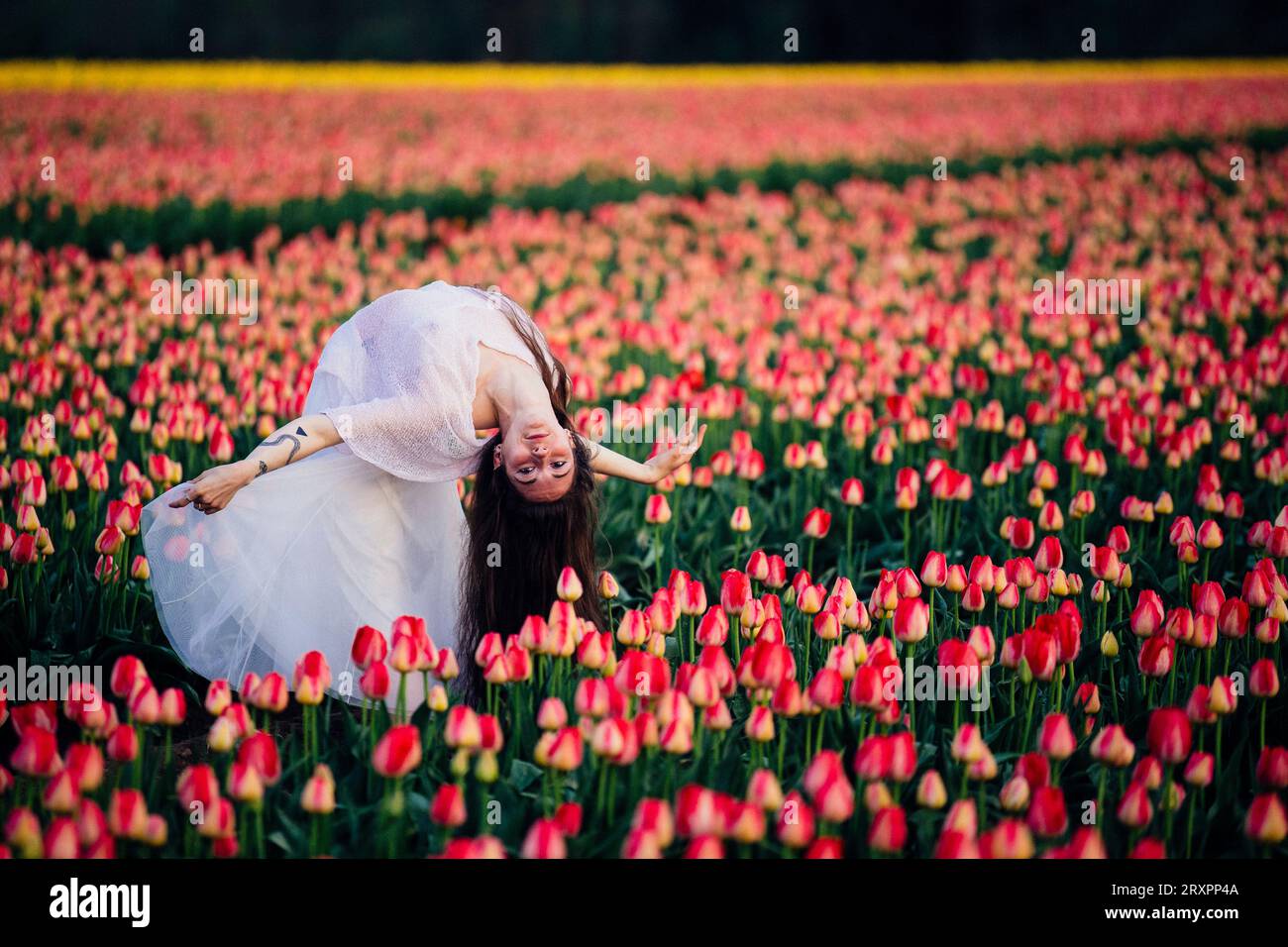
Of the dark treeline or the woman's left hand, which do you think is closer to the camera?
the woman's left hand

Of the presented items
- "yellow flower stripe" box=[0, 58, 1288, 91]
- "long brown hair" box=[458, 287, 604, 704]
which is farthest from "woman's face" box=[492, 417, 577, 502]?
"yellow flower stripe" box=[0, 58, 1288, 91]

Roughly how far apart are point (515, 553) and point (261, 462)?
0.68 m

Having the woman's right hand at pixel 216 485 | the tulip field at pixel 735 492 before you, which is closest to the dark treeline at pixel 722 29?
the tulip field at pixel 735 492

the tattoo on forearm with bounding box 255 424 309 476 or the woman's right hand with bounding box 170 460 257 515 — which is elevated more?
the tattoo on forearm with bounding box 255 424 309 476

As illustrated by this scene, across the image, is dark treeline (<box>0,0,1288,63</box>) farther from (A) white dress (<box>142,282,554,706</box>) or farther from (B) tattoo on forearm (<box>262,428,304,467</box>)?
(B) tattoo on forearm (<box>262,428,304,467</box>)

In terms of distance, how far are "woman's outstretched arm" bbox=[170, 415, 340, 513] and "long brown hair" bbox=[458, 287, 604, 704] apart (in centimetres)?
42

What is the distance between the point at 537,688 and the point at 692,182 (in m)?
8.11

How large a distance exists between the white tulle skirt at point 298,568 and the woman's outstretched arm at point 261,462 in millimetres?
239

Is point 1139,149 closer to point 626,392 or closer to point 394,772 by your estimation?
point 626,392

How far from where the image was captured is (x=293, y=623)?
3.37 m

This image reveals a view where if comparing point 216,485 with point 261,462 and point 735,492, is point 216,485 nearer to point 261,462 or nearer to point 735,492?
point 261,462

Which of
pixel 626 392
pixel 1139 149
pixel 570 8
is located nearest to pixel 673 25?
pixel 570 8

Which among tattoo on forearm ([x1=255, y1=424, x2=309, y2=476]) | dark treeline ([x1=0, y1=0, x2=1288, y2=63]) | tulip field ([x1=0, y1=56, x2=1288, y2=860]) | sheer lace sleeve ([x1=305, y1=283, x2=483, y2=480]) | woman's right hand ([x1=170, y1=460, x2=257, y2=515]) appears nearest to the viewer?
tulip field ([x1=0, y1=56, x2=1288, y2=860])

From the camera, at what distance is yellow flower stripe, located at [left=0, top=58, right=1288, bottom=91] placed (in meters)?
15.9
